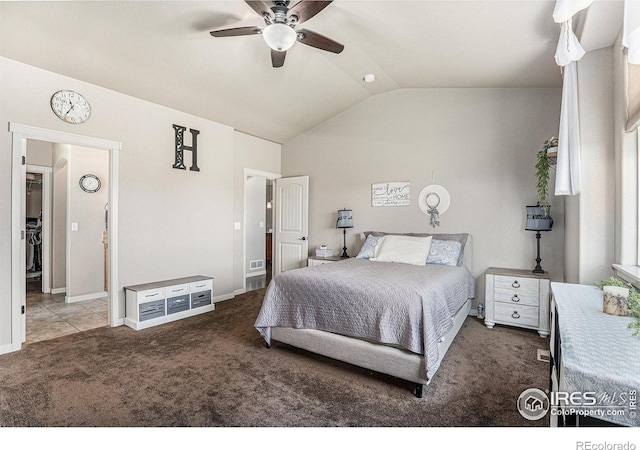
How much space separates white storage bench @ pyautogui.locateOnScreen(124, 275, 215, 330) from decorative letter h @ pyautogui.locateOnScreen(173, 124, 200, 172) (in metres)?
1.48

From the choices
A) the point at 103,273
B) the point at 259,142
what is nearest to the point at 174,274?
the point at 103,273

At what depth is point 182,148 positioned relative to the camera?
13.7ft

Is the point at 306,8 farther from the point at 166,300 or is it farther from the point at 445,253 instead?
the point at 166,300

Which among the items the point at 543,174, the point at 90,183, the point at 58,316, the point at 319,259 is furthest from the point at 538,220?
the point at 90,183

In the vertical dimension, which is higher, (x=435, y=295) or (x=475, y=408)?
(x=435, y=295)

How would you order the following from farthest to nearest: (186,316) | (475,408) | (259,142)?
(259,142)
(186,316)
(475,408)

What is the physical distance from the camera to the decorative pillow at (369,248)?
13.7ft

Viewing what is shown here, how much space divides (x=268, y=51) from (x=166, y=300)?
9.79 feet

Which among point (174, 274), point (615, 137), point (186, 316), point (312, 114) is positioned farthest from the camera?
point (312, 114)

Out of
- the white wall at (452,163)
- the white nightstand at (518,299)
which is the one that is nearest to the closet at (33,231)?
the white wall at (452,163)

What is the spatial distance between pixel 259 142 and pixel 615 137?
14.7ft

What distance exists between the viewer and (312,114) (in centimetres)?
492

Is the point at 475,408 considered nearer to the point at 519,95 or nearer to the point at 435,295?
the point at 435,295

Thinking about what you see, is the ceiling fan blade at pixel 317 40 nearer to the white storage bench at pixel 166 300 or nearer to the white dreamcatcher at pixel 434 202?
the white dreamcatcher at pixel 434 202
